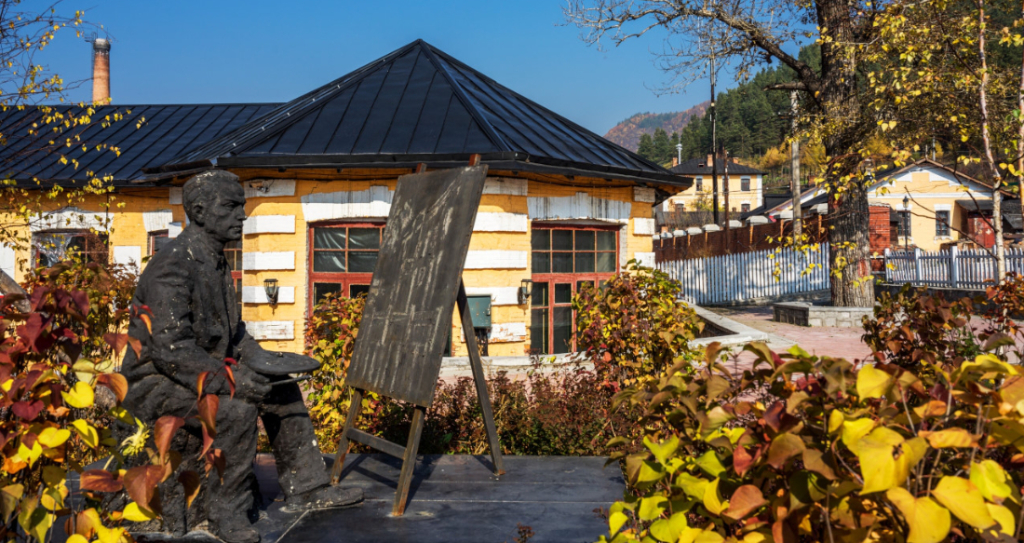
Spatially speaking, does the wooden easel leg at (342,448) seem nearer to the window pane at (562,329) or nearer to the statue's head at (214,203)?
the statue's head at (214,203)

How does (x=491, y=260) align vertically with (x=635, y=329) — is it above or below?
above

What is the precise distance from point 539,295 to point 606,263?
4.30 feet

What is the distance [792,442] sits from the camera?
4.39ft

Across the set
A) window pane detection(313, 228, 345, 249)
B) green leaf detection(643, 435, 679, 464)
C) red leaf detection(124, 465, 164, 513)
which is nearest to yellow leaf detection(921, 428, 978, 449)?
green leaf detection(643, 435, 679, 464)

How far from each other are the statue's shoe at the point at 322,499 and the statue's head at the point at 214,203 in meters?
1.49

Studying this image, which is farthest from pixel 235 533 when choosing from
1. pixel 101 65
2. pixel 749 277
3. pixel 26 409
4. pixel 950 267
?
pixel 101 65

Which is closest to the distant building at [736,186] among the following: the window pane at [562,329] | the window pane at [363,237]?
the window pane at [562,329]

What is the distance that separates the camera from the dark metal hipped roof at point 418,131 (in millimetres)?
9648

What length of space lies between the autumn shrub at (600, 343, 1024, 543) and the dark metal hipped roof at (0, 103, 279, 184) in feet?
47.0

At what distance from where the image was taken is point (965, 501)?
3.78ft

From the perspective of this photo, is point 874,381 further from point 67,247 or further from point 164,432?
point 67,247

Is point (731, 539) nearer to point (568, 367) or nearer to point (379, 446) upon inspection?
point (379, 446)

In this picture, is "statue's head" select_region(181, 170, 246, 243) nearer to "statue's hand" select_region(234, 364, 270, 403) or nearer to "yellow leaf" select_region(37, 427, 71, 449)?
"statue's hand" select_region(234, 364, 270, 403)

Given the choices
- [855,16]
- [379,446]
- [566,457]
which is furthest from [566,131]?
[379,446]
